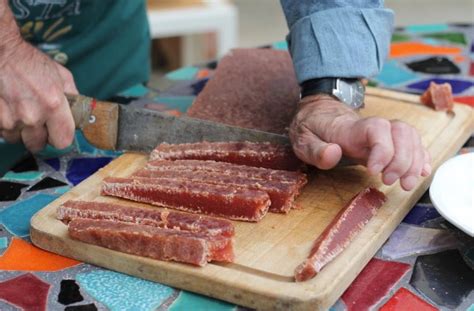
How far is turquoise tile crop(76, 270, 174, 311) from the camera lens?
1485mm

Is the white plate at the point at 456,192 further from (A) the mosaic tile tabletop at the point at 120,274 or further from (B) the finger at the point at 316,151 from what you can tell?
(B) the finger at the point at 316,151

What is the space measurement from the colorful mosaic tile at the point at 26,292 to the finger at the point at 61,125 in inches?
17.8

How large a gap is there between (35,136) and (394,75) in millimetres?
1170

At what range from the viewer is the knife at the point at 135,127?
1950 millimetres

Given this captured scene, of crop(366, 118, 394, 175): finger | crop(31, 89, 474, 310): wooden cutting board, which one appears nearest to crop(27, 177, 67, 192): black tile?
crop(31, 89, 474, 310): wooden cutting board

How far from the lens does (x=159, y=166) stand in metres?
1.85

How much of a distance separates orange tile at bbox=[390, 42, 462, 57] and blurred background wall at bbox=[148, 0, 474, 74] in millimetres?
1723

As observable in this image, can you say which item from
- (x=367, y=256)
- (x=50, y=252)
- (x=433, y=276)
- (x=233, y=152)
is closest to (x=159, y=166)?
(x=233, y=152)

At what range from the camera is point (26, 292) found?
153 cm

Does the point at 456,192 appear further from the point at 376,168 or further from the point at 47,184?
the point at 47,184

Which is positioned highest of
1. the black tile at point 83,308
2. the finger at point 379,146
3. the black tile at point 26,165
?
the finger at point 379,146

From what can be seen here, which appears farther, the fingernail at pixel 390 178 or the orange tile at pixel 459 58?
the orange tile at pixel 459 58

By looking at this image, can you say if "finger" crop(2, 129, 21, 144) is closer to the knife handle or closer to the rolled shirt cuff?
the knife handle

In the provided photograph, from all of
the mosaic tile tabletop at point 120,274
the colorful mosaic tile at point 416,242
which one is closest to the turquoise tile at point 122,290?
the mosaic tile tabletop at point 120,274
